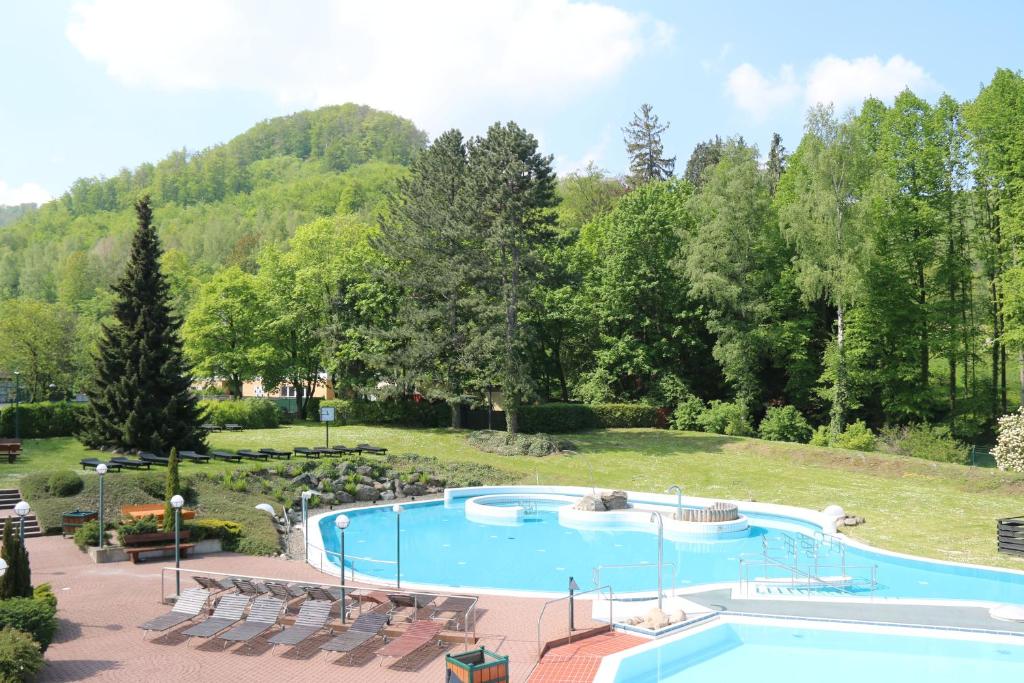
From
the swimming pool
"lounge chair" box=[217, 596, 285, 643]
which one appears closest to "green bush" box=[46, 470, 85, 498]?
"lounge chair" box=[217, 596, 285, 643]

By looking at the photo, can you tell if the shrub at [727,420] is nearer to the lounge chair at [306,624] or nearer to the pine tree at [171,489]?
the pine tree at [171,489]

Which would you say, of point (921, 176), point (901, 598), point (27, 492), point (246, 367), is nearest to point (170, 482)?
point (27, 492)

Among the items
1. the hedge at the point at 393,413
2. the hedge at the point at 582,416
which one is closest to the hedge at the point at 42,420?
the hedge at the point at 393,413

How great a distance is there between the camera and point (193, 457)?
3097 cm

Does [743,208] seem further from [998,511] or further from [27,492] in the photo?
[27,492]

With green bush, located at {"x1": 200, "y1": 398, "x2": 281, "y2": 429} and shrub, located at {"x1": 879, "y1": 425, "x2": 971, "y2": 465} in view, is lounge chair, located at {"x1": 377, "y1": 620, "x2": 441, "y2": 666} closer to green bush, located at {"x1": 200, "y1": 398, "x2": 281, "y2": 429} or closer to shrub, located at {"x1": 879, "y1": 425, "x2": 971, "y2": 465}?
shrub, located at {"x1": 879, "y1": 425, "x2": 971, "y2": 465}

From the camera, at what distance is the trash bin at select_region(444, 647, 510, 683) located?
10.4m

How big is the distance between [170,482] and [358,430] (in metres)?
24.0

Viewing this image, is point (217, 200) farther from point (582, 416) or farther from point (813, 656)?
point (813, 656)

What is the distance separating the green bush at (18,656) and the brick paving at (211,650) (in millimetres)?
655


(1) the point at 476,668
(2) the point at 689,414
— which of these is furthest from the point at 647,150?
(1) the point at 476,668

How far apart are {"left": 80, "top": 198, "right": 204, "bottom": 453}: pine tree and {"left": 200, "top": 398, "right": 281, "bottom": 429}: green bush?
12076 mm

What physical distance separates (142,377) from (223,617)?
20.1m

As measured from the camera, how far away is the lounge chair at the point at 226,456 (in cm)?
3228
